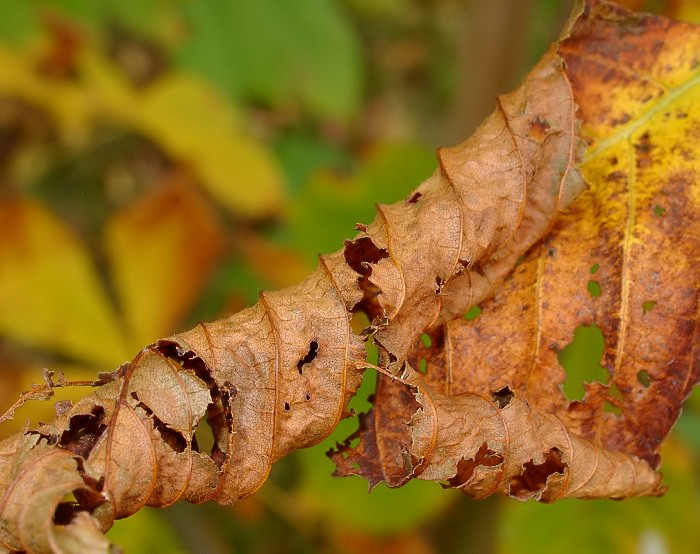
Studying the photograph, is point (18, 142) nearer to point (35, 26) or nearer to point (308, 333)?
point (35, 26)

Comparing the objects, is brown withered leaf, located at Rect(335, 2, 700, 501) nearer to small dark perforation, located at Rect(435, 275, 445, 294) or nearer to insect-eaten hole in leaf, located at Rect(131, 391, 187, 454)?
small dark perforation, located at Rect(435, 275, 445, 294)

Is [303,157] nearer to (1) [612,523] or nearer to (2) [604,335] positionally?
(1) [612,523]

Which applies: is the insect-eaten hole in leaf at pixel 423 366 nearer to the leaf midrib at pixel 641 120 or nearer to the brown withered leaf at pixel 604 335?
the brown withered leaf at pixel 604 335

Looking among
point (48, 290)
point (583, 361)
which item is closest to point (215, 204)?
point (48, 290)

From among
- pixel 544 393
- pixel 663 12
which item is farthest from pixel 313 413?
pixel 663 12

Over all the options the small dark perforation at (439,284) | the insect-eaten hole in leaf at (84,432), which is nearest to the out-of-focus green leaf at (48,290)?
the insect-eaten hole in leaf at (84,432)

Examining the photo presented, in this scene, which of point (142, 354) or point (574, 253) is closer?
point (142, 354)
